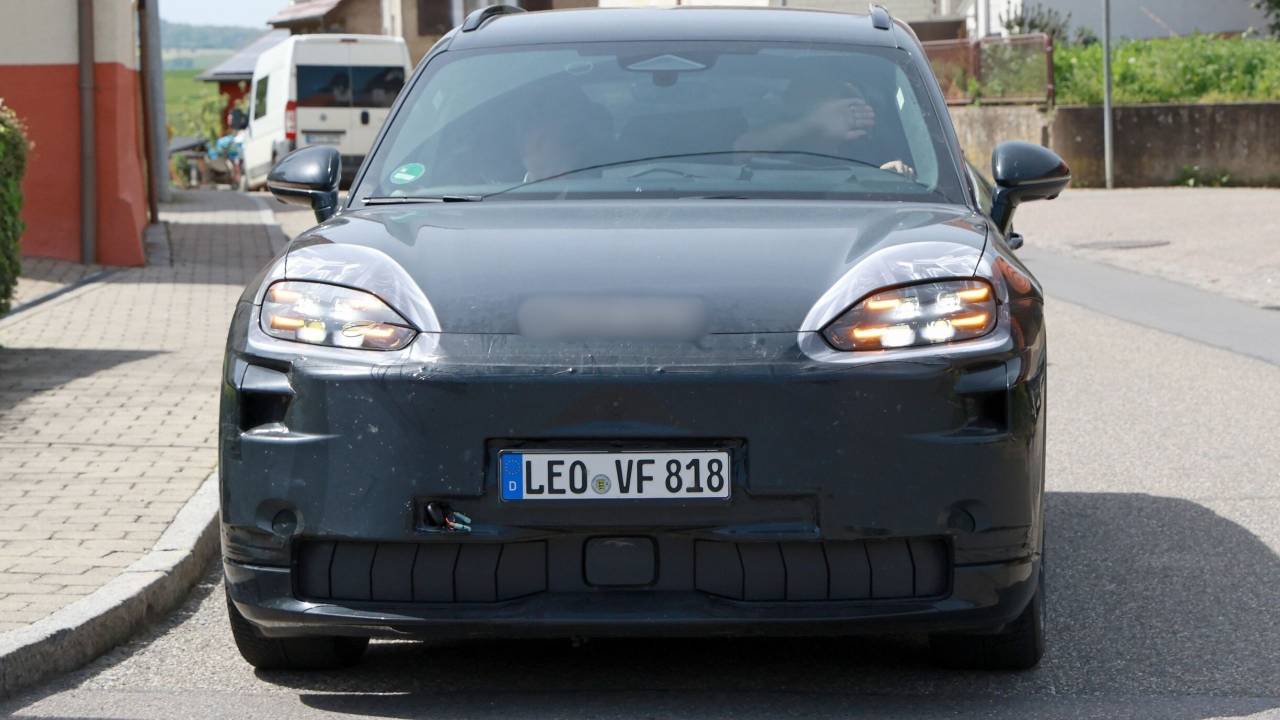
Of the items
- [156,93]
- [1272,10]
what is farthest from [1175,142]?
[156,93]

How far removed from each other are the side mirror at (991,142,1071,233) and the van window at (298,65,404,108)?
2616cm

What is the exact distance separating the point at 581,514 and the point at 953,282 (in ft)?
3.10

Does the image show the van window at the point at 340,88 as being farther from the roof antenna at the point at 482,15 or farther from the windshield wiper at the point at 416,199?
the windshield wiper at the point at 416,199

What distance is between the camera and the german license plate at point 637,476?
3.98 m

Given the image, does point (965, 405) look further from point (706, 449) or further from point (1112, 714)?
point (1112, 714)

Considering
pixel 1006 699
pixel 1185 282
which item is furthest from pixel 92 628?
pixel 1185 282

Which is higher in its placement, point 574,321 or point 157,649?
point 574,321

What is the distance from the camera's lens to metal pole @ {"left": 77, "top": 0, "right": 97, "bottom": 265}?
15.7 metres

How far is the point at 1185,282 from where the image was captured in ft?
49.9

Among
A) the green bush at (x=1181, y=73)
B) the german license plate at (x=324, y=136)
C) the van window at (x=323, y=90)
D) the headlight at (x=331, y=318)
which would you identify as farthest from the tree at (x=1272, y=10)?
the headlight at (x=331, y=318)

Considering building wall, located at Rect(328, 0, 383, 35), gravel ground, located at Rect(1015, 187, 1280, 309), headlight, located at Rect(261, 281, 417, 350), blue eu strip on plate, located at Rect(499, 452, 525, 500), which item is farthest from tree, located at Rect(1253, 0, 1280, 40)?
building wall, located at Rect(328, 0, 383, 35)

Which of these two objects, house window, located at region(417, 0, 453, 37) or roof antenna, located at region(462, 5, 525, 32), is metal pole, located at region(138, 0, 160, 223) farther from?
house window, located at region(417, 0, 453, 37)

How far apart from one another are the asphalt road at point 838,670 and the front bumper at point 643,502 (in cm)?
33

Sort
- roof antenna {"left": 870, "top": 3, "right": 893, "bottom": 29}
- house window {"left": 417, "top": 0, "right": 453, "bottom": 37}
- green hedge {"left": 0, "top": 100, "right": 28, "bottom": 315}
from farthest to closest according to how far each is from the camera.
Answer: house window {"left": 417, "top": 0, "right": 453, "bottom": 37} → green hedge {"left": 0, "top": 100, "right": 28, "bottom": 315} → roof antenna {"left": 870, "top": 3, "right": 893, "bottom": 29}
